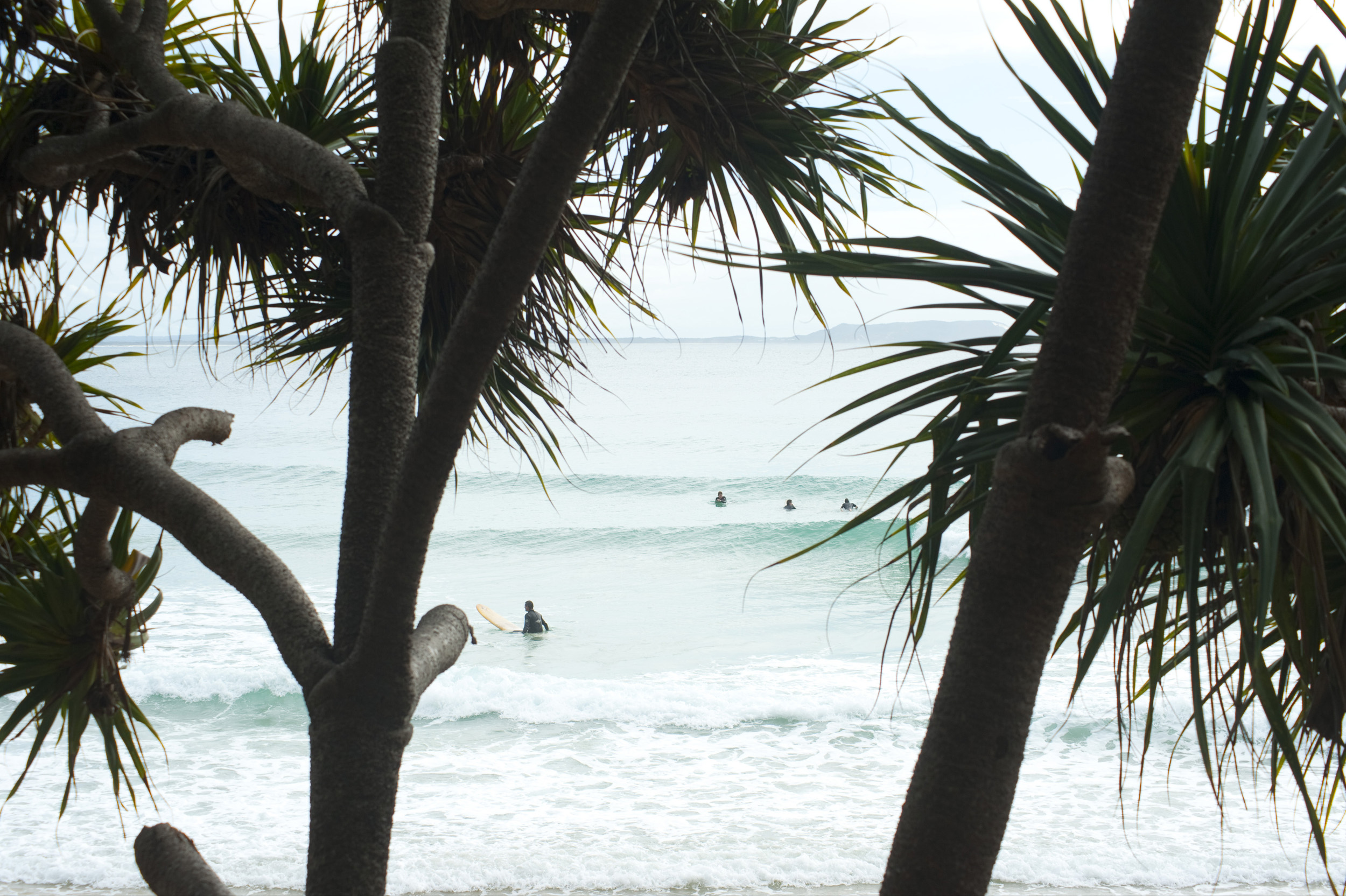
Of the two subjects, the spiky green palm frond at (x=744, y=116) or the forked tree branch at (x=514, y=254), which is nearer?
the forked tree branch at (x=514, y=254)

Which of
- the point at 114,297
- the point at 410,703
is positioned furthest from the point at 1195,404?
the point at 114,297

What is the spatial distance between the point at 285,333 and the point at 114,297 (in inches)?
22.2

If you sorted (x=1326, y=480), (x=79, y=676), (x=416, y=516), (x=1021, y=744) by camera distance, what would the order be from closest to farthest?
(x=1021, y=744) < (x=1326, y=480) < (x=416, y=516) < (x=79, y=676)

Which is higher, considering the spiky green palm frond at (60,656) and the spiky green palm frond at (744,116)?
the spiky green palm frond at (744,116)

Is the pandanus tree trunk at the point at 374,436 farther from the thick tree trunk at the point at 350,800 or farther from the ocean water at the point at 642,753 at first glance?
the ocean water at the point at 642,753

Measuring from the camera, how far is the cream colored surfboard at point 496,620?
13.0 metres

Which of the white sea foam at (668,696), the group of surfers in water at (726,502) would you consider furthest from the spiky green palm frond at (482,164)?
the group of surfers in water at (726,502)

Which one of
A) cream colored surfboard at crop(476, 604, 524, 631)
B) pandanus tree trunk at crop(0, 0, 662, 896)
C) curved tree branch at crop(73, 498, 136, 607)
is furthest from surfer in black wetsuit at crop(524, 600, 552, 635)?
pandanus tree trunk at crop(0, 0, 662, 896)

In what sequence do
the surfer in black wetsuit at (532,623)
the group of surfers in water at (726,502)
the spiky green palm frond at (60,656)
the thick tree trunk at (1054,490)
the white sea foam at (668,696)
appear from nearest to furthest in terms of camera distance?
the thick tree trunk at (1054,490), the spiky green palm frond at (60,656), the white sea foam at (668,696), the surfer in black wetsuit at (532,623), the group of surfers in water at (726,502)

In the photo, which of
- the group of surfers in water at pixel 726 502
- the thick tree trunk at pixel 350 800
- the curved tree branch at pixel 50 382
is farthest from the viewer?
the group of surfers in water at pixel 726 502

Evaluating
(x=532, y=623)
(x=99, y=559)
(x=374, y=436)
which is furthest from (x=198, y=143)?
(x=532, y=623)

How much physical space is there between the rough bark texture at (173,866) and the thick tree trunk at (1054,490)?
1025 mm

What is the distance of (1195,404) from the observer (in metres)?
1.15

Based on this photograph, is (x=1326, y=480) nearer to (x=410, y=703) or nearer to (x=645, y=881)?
(x=410, y=703)
